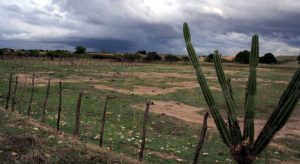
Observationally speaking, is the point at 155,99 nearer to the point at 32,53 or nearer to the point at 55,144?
the point at 55,144

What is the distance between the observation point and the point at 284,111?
6742 mm

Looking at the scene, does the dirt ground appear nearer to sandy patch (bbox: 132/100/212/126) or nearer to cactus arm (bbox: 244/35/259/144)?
cactus arm (bbox: 244/35/259/144)

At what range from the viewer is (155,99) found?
24703 mm

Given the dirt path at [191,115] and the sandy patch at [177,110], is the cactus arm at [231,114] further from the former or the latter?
the sandy patch at [177,110]

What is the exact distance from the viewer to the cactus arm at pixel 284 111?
6.65 meters

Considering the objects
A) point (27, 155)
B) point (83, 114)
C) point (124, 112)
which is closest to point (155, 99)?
point (124, 112)

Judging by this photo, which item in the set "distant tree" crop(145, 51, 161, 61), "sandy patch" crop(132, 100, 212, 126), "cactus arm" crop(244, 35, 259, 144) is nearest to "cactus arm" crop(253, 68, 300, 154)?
"cactus arm" crop(244, 35, 259, 144)

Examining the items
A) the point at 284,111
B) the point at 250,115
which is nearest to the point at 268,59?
the point at 250,115

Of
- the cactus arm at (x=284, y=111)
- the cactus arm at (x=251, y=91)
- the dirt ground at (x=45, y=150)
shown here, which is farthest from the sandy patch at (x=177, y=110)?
the cactus arm at (x=284, y=111)

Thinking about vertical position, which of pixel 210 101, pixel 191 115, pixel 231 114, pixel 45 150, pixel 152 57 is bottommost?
pixel 191 115

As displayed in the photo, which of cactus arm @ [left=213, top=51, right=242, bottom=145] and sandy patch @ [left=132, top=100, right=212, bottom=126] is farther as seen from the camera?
sandy patch @ [left=132, top=100, right=212, bottom=126]

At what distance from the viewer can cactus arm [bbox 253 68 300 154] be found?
262 inches

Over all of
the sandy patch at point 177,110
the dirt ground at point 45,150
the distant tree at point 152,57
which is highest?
the distant tree at point 152,57

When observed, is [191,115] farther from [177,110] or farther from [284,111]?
[284,111]
